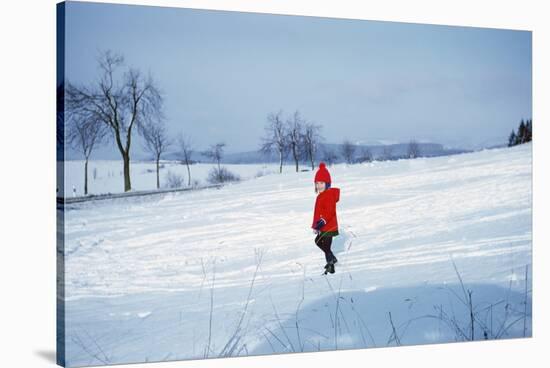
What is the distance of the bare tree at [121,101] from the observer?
22.5 ft

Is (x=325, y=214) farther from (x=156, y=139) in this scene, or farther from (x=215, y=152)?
(x=156, y=139)

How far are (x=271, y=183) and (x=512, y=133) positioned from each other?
3.01m

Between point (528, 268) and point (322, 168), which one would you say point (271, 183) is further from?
point (528, 268)

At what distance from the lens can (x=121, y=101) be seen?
7.01m

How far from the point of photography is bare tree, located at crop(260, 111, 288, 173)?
7.64 metres

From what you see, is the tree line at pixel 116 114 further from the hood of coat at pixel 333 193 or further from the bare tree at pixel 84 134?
the hood of coat at pixel 333 193

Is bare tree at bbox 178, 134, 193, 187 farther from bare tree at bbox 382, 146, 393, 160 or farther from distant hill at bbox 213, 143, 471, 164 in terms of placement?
bare tree at bbox 382, 146, 393, 160

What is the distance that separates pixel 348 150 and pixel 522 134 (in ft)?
7.41

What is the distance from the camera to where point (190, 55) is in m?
7.21

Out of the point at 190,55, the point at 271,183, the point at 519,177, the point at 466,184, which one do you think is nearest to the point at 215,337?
the point at 271,183

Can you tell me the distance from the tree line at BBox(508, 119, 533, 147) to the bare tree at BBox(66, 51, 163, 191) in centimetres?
421

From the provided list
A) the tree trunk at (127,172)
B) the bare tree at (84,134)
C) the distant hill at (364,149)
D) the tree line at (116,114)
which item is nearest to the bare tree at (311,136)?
the distant hill at (364,149)

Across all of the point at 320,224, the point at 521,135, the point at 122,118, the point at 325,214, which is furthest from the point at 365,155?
the point at 122,118

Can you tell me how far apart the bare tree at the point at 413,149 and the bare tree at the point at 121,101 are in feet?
9.45
